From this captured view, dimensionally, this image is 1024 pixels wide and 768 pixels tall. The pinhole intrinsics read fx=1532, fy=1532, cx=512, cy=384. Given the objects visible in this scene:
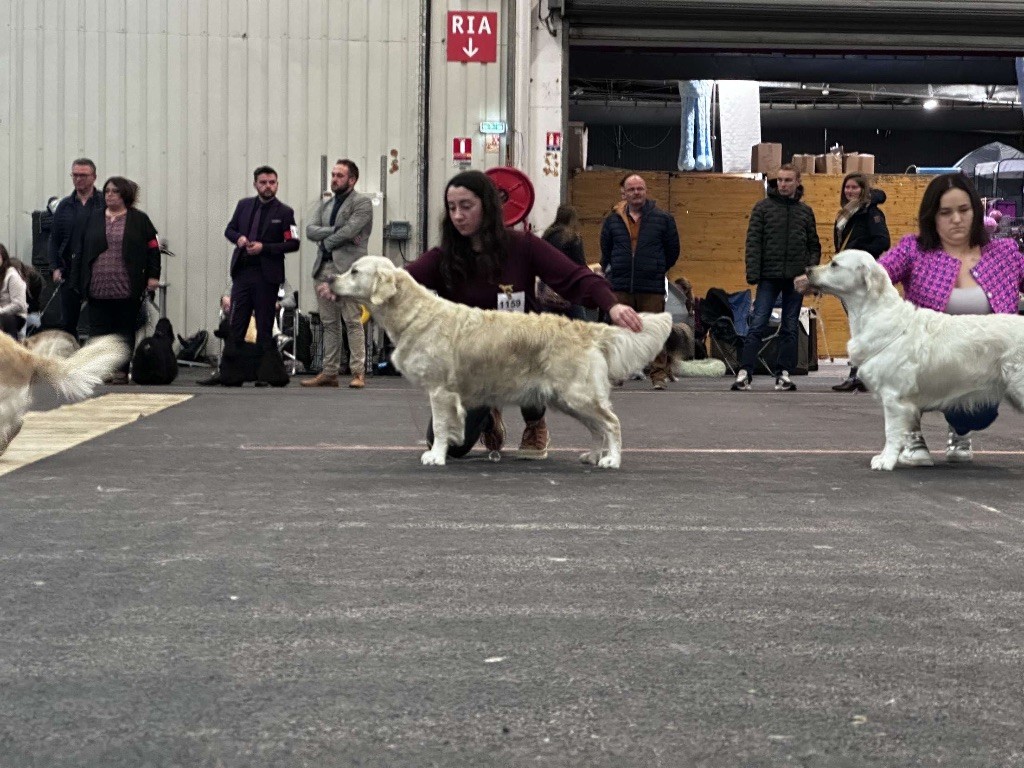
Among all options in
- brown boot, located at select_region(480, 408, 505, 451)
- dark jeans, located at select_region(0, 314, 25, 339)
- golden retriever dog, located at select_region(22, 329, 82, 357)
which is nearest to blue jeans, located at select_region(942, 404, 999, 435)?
brown boot, located at select_region(480, 408, 505, 451)

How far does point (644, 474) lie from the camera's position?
6781 mm

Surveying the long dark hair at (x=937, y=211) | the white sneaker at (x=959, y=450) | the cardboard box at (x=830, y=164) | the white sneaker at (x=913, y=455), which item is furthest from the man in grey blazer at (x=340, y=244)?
the cardboard box at (x=830, y=164)

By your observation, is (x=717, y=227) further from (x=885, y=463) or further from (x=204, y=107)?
(x=885, y=463)

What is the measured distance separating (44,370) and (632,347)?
8.77 feet

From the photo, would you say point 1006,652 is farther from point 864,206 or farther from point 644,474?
point 864,206

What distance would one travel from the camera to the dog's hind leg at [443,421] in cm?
695

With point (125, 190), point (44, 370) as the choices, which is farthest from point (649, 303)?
point (44, 370)

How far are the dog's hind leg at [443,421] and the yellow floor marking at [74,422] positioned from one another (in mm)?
1823

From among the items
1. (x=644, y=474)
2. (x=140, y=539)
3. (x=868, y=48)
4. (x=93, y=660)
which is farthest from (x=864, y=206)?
(x=93, y=660)

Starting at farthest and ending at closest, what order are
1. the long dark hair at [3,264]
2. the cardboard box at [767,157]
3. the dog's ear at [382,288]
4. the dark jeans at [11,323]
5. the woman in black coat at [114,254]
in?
the cardboard box at [767,157] < the woman in black coat at [114,254] < the long dark hair at [3,264] < the dark jeans at [11,323] < the dog's ear at [382,288]

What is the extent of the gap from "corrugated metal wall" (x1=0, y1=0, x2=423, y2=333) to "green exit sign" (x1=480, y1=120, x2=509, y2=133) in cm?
38

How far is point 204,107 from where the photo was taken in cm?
1567

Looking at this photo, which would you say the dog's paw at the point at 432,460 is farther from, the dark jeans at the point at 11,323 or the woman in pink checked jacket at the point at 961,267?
the dark jeans at the point at 11,323

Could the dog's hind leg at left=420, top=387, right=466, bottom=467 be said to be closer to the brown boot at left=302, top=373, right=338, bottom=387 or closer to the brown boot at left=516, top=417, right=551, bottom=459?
the brown boot at left=516, top=417, right=551, bottom=459
